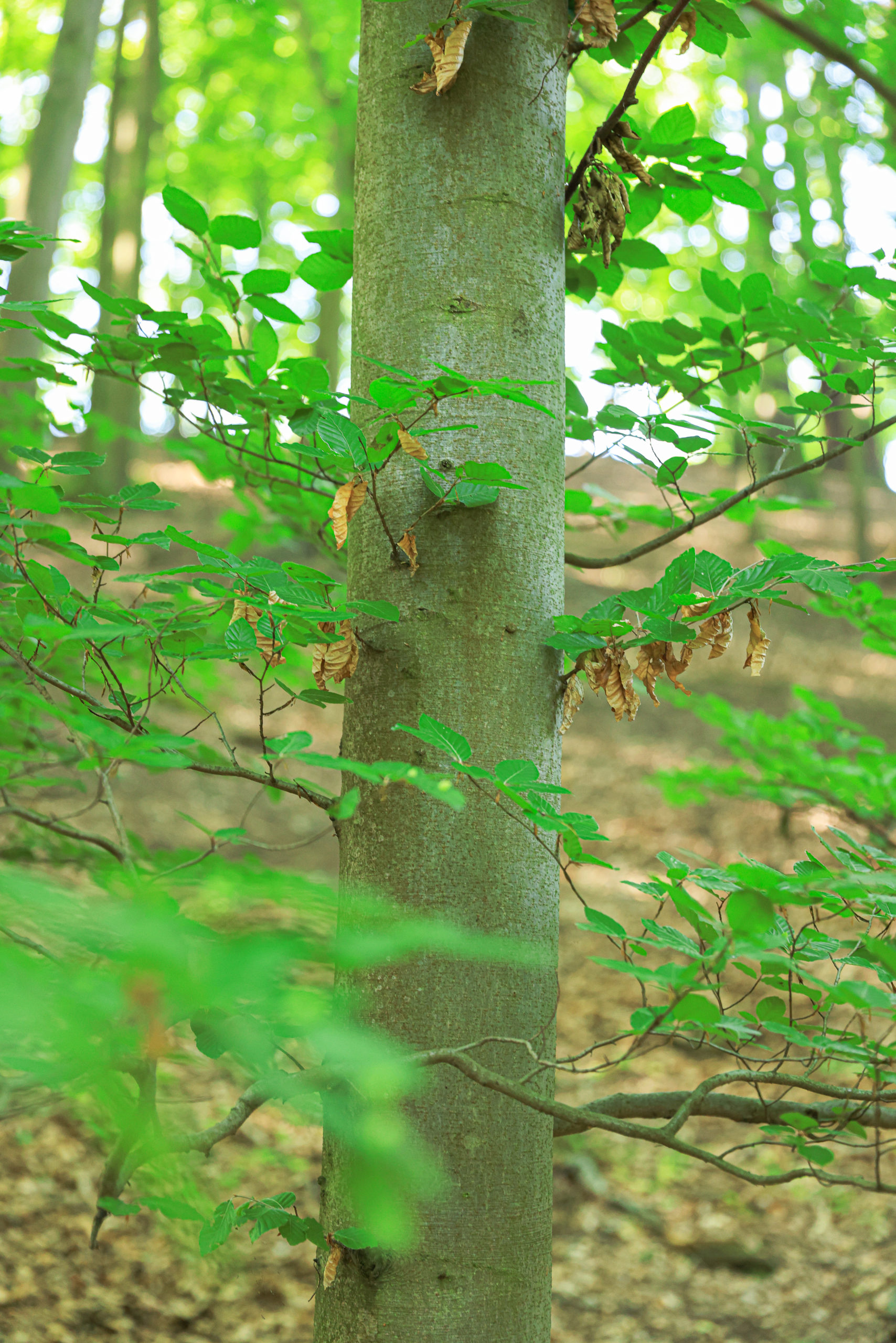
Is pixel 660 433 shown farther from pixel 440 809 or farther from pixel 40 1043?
pixel 40 1043

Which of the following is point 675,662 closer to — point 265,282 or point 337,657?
point 337,657

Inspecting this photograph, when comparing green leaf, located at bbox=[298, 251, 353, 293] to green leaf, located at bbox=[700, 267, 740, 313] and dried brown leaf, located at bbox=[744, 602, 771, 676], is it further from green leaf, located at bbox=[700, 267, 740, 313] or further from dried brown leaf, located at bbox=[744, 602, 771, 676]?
dried brown leaf, located at bbox=[744, 602, 771, 676]

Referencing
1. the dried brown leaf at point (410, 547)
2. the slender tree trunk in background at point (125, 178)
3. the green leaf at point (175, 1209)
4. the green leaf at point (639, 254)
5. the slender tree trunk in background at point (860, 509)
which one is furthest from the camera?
the slender tree trunk in background at point (860, 509)

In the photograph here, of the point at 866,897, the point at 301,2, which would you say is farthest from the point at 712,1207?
the point at 301,2

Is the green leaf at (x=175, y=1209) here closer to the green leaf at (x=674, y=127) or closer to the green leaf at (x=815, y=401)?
the green leaf at (x=815, y=401)

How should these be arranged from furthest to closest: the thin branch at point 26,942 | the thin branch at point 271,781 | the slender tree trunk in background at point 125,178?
1. the slender tree trunk in background at point 125,178
2. the thin branch at point 271,781
3. the thin branch at point 26,942

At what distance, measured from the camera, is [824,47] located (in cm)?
194

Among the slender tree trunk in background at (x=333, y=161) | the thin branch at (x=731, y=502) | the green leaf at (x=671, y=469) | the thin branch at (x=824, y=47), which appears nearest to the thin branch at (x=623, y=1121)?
the thin branch at (x=731, y=502)

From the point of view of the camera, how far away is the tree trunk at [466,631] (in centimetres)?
125

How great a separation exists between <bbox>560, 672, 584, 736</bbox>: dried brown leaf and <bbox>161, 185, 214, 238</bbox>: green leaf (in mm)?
991

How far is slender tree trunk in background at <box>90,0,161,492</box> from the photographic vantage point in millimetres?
11453

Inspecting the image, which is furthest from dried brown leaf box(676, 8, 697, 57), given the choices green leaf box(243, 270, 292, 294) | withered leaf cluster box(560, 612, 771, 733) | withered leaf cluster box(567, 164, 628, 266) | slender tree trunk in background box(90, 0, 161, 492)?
slender tree trunk in background box(90, 0, 161, 492)

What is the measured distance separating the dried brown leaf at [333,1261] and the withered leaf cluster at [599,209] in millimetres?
1676

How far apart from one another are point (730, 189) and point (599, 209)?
1.06 ft
